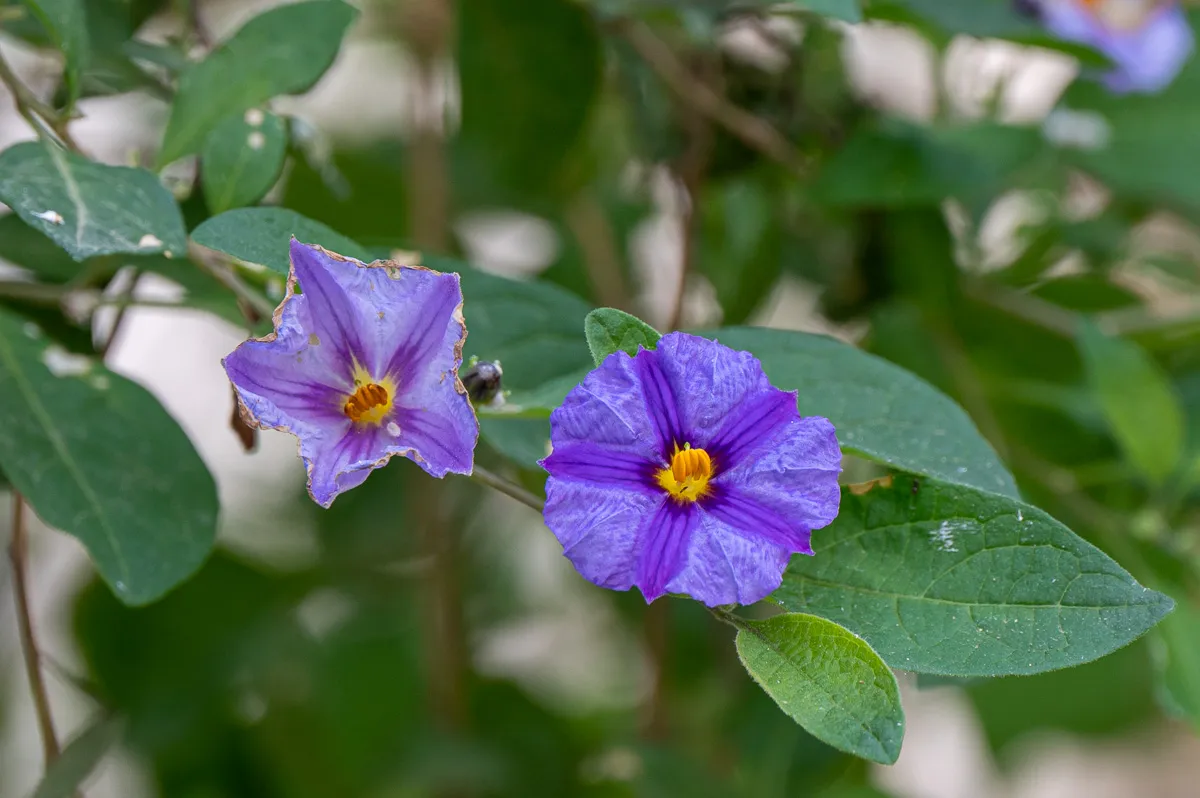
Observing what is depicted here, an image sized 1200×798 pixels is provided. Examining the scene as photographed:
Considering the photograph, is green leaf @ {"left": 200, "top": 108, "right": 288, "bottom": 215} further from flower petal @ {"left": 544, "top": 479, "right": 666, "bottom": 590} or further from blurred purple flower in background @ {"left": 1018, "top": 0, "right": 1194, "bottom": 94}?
blurred purple flower in background @ {"left": 1018, "top": 0, "right": 1194, "bottom": 94}

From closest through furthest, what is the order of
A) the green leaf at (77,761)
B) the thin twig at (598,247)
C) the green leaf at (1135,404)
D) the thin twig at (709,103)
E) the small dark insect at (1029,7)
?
the green leaf at (77,761), the green leaf at (1135,404), the small dark insect at (1029,7), the thin twig at (709,103), the thin twig at (598,247)

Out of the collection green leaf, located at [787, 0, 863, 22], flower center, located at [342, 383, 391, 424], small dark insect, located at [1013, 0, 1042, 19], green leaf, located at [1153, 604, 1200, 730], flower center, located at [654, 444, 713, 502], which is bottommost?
green leaf, located at [1153, 604, 1200, 730]

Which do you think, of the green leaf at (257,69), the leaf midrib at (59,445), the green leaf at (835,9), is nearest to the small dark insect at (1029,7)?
the green leaf at (835,9)

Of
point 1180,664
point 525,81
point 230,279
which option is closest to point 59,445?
point 230,279

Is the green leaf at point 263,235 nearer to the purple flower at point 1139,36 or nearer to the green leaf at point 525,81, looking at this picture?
the green leaf at point 525,81

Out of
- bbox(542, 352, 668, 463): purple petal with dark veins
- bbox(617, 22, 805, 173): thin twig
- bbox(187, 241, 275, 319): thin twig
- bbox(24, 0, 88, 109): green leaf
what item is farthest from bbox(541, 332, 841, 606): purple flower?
bbox(617, 22, 805, 173): thin twig

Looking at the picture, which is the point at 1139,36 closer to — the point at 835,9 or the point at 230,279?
the point at 835,9

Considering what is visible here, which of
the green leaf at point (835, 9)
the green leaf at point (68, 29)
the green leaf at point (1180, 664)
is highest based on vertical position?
the green leaf at point (835, 9)
